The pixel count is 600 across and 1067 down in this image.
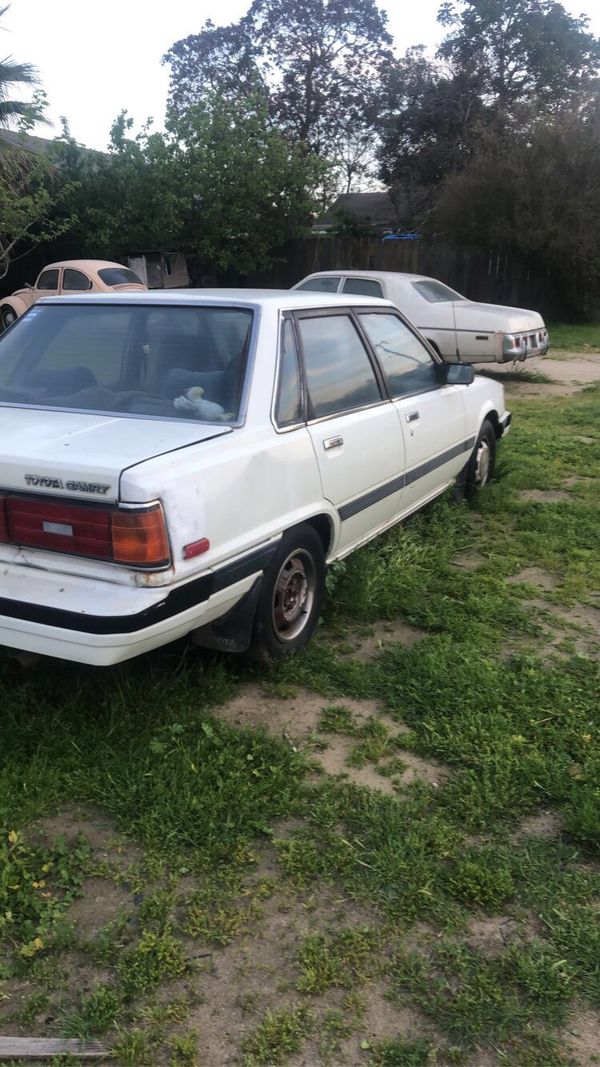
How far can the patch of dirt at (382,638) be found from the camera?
12.8 feet

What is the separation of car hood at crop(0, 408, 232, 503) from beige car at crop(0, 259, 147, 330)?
13034 millimetres

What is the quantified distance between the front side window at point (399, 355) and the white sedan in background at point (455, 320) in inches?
256

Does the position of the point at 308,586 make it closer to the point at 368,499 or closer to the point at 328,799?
the point at 368,499

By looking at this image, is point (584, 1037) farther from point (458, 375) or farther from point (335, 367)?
point (458, 375)

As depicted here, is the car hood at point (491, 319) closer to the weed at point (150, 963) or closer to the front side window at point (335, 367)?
the front side window at point (335, 367)

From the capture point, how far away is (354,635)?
408 centimetres

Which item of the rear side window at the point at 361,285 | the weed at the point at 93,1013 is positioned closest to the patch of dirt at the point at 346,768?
the weed at the point at 93,1013

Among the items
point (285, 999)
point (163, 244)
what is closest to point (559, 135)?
point (163, 244)

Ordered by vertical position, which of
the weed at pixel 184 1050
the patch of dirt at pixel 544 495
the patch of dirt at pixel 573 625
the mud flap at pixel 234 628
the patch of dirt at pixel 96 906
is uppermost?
the mud flap at pixel 234 628

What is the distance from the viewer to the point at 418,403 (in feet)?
15.8

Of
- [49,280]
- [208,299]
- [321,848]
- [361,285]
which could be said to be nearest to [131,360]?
[208,299]

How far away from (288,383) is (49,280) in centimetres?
1472

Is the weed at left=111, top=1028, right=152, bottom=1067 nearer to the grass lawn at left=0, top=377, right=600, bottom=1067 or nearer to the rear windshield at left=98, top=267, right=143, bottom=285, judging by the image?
the grass lawn at left=0, top=377, right=600, bottom=1067

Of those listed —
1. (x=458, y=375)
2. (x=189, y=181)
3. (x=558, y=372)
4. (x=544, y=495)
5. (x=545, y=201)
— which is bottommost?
(x=544, y=495)
